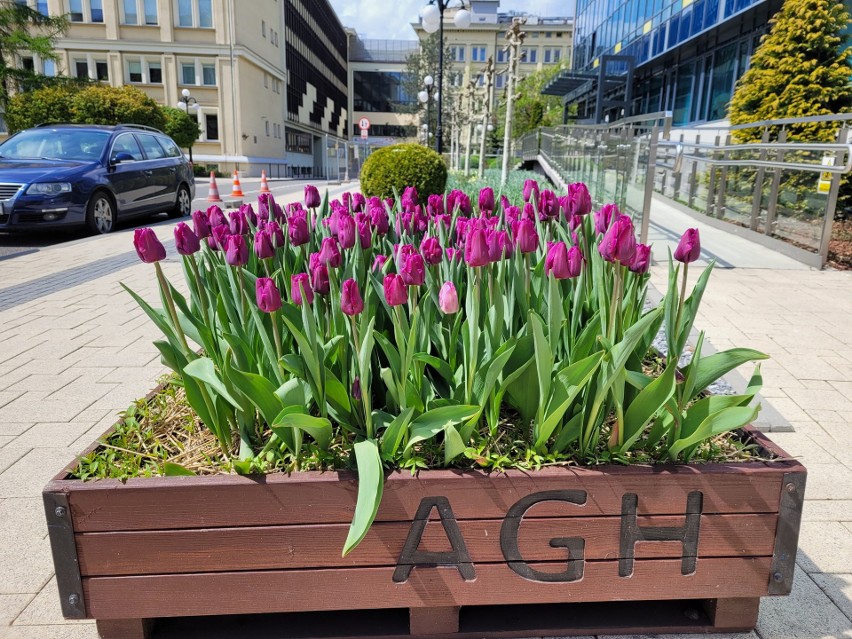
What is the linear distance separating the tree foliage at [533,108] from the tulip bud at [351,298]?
135ft

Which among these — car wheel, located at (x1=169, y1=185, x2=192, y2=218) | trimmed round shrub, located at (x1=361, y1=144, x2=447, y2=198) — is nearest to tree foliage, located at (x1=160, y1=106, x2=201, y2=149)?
car wheel, located at (x1=169, y1=185, x2=192, y2=218)

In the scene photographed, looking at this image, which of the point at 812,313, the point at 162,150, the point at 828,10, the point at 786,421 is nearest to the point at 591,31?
the point at 828,10

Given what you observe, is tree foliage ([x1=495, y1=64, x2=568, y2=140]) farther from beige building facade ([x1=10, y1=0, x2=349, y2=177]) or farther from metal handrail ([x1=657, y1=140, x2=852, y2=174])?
metal handrail ([x1=657, y1=140, x2=852, y2=174])

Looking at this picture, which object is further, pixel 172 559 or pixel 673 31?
pixel 673 31

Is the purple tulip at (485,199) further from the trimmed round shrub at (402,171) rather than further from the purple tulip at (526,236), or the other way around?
the trimmed round shrub at (402,171)

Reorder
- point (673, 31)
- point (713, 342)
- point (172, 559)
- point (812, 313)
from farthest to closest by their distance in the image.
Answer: point (673, 31) < point (812, 313) < point (713, 342) < point (172, 559)

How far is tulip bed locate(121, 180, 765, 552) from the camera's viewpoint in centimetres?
171

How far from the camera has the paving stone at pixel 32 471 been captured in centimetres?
281

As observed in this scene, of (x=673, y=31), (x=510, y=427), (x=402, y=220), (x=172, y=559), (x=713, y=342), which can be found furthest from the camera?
(x=673, y=31)

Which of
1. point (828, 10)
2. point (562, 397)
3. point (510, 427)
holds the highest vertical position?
point (828, 10)

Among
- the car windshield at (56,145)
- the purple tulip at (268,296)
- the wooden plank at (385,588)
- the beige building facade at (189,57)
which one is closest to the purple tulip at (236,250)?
the purple tulip at (268,296)

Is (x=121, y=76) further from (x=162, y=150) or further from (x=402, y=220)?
(x=402, y=220)

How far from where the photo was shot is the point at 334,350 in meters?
1.89

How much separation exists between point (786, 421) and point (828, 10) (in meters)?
10.1
